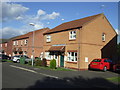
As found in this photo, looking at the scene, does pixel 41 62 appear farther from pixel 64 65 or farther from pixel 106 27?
pixel 106 27

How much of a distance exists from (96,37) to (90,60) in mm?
3610

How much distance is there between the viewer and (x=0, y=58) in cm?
3466

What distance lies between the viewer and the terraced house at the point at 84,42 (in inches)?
843

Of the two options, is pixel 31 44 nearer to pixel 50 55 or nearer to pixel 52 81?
pixel 50 55

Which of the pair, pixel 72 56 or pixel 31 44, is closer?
pixel 72 56

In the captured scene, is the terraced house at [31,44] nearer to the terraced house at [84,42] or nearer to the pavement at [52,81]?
the terraced house at [84,42]

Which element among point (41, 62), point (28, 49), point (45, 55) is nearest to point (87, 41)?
point (41, 62)

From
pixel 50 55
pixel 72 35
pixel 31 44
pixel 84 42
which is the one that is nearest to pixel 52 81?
pixel 84 42

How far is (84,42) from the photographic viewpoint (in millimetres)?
21438

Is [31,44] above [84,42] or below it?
above

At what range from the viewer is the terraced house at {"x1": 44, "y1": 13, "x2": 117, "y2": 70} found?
21.4 meters

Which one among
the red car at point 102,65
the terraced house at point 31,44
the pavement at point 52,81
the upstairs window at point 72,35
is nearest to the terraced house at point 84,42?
the upstairs window at point 72,35

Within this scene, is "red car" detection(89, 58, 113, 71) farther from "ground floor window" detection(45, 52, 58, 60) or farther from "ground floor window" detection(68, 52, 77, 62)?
"ground floor window" detection(45, 52, 58, 60)

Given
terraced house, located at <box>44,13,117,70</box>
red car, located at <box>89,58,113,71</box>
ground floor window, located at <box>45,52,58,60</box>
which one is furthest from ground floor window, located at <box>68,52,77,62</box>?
ground floor window, located at <box>45,52,58,60</box>
